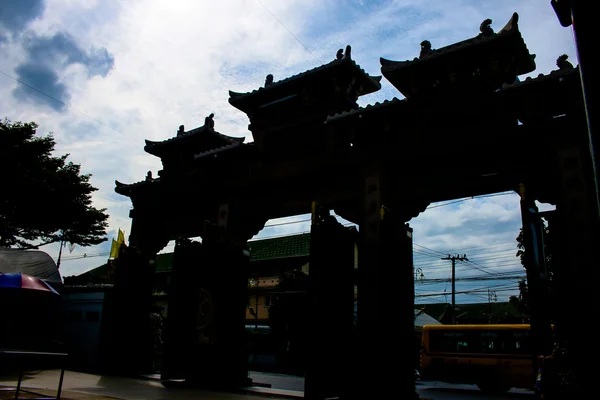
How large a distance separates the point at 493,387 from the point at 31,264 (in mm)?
17939

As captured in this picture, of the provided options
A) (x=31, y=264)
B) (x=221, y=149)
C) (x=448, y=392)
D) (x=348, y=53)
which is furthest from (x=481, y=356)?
(x=31, y=264)

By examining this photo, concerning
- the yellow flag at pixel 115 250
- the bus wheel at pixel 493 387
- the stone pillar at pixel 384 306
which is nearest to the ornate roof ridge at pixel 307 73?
the stone pillar at pixel 384 306

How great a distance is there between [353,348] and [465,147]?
4.22 metres

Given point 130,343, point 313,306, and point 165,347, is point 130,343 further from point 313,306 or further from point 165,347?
point 313,306

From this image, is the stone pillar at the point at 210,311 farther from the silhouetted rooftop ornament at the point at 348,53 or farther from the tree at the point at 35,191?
the tree at the point at 35,191

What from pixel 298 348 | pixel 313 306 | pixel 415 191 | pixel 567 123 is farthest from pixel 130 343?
pixel 298 348

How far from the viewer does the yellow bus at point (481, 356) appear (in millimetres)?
16625

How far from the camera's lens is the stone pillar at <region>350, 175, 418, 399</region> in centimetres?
819

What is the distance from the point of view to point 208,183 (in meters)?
12.1

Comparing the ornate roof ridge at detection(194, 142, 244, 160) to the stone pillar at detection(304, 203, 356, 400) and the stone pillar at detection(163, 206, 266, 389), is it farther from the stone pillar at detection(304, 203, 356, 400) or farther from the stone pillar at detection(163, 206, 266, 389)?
the stone pillar at detection(304, 203, 356, 400)

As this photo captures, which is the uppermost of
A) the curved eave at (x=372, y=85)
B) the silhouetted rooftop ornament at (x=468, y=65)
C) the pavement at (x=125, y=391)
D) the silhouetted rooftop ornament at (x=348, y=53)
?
the silhouetted rooftop ornament at (x=348, y=53)

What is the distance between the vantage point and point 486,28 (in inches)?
328

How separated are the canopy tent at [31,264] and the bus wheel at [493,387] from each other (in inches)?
651

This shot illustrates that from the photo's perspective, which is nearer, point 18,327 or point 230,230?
point 230,230
